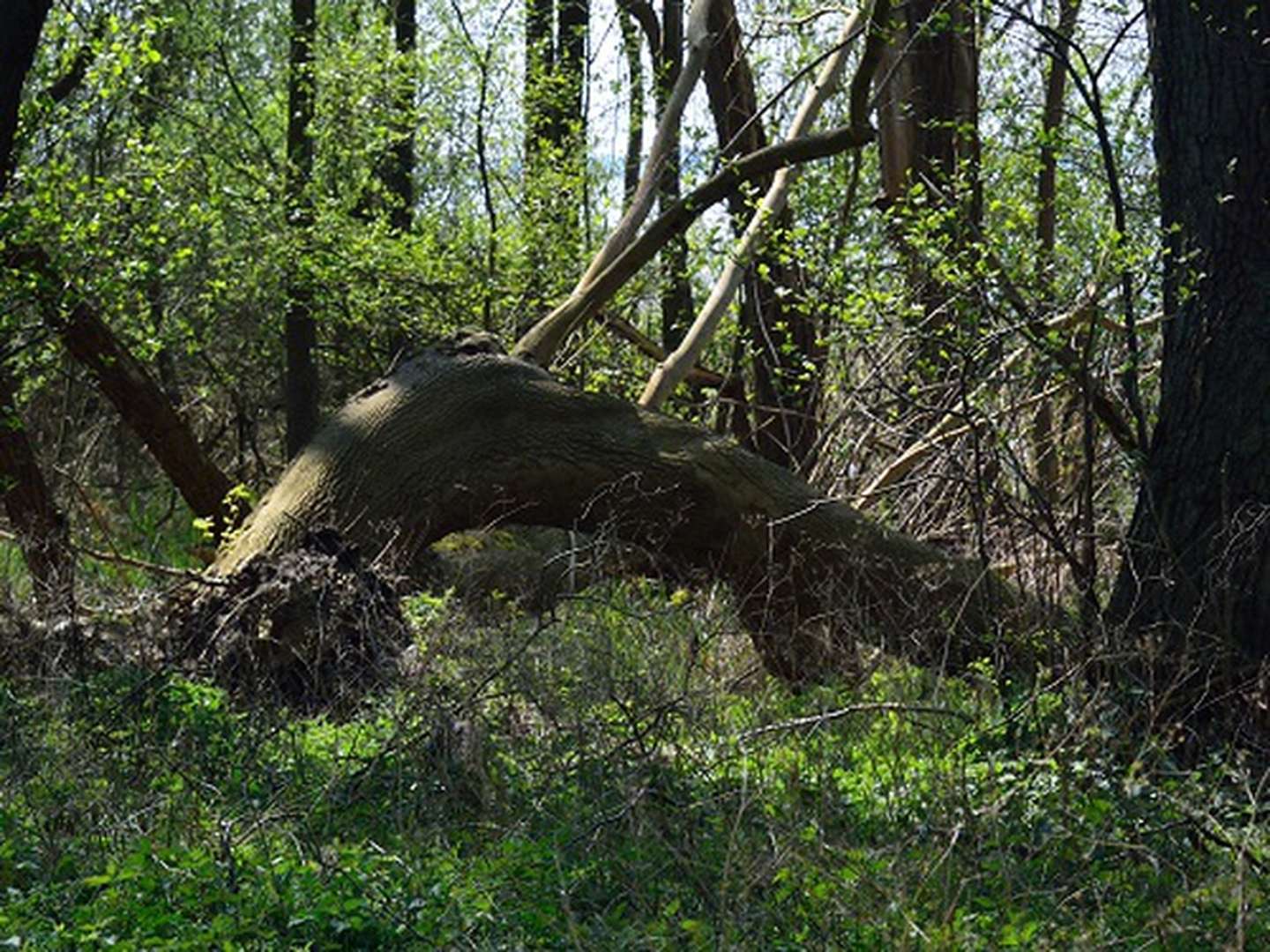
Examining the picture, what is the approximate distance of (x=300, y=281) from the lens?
52.7 feet

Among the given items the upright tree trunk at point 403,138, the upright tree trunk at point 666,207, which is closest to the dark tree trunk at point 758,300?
the upright tree trunk at point 666,207

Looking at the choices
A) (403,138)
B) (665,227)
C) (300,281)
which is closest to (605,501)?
(665,227)

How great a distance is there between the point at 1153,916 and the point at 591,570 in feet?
16.8

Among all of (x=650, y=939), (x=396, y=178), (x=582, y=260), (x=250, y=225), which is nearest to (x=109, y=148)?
(x=396, y=178)

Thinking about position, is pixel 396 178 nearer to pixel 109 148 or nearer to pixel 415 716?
pixel 109 148

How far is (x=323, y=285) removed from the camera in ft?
54.1

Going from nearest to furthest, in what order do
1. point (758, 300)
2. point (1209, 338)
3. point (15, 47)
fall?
point (1209, 338), point (15, 47), point (758, 300)

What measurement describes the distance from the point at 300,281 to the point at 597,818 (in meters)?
10.4

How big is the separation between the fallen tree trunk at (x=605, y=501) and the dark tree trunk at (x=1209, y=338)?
5.91 feet

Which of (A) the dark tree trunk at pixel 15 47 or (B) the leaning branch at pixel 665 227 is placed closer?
(A) the dark tree trunk at pixel 15 47

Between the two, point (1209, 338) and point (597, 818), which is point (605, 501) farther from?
point (597, 818)

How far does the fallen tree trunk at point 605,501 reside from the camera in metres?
10.0

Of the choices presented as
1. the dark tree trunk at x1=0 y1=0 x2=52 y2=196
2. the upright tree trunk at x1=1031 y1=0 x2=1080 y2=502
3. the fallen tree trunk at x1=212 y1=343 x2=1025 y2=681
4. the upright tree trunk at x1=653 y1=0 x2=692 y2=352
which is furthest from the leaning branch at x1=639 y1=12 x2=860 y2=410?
the dark tree trunk at x1=0 y1=0 x2=52 y2=196

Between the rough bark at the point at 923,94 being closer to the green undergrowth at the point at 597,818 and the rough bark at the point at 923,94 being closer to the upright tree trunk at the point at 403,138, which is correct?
the upright tree trunk at the point at 403,138
